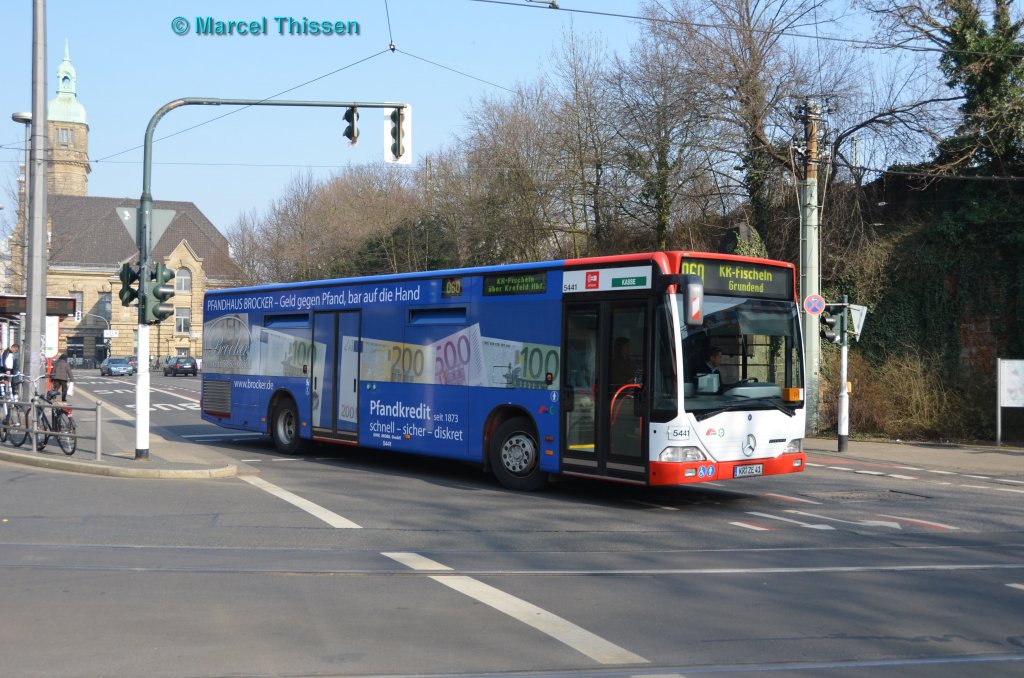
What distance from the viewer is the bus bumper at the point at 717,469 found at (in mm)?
11422

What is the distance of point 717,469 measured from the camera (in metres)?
11.8

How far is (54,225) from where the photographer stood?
99.1m

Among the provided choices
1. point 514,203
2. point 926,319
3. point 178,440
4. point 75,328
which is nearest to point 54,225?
point 75,328

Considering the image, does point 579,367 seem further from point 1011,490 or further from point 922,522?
point 1011,490

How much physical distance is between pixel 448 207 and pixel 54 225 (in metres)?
74.2

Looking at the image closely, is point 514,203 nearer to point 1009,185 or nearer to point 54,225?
point 1009,185

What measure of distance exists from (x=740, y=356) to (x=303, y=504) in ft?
18.7

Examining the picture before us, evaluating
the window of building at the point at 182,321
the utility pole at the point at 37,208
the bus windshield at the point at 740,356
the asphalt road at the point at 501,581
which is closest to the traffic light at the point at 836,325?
the asphalt road at the point at 501,581

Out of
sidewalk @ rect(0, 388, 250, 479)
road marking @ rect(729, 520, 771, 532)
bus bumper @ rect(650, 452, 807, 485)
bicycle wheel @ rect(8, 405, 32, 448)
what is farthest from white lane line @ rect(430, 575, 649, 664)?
bicycle wheel @ rect(8, 405, 32, 448)

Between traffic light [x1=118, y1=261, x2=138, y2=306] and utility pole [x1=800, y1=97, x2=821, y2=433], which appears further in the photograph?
utility pole [x1=800, y1=97, x2=821, y2=433]

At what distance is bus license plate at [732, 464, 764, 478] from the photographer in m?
11.9

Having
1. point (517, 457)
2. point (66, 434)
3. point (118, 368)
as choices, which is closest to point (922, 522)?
point (517, 457)

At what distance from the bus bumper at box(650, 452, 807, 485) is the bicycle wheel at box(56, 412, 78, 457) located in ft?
34.1

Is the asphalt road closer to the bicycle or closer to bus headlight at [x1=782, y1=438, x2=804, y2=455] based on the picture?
bus headlight at [x1=782, y1=438, x2=804, y2=455]
